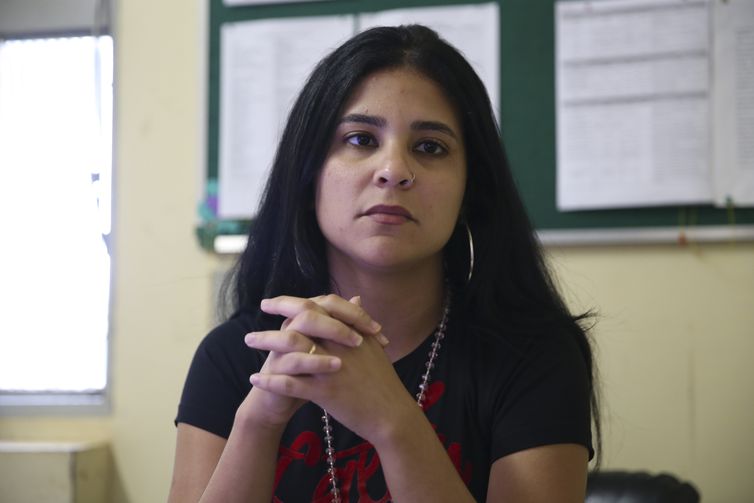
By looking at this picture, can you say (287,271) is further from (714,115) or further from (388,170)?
(714,115)

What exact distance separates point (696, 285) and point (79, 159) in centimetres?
184

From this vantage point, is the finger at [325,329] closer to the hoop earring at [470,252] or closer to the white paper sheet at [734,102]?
the hoop earring at [470,252]

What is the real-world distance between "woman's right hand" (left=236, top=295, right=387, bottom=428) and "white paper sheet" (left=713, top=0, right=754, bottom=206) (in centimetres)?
130

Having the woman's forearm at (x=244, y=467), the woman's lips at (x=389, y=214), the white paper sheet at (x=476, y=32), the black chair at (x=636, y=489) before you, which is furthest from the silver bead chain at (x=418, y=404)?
the white paper sheet at (x=476, y=32)

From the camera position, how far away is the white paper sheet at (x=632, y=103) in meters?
2.09

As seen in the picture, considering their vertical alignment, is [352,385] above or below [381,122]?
below

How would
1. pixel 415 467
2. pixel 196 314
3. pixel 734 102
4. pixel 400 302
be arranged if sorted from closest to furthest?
pixel 415 467
pixel 400 302
pixel 734 102
pixel 196 314

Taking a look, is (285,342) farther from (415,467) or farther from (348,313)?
(415,467)

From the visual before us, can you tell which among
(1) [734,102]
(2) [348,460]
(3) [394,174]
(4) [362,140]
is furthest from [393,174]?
(1) [734,102]

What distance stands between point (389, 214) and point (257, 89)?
4.23ft

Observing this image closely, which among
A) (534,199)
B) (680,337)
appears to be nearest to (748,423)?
(680,337)

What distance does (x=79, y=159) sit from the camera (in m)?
2.56

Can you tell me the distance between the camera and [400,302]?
4.36ft

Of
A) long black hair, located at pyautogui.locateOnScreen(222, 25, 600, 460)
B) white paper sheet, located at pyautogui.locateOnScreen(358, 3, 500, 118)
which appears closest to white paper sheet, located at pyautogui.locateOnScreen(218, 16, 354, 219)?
white paper sheet, located at pyautogui.locateOnScreen(358, 3, 500, 118)
